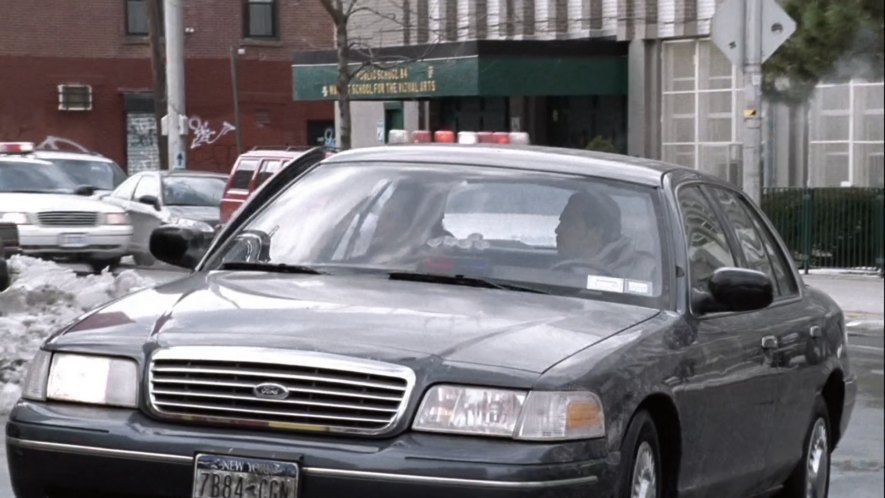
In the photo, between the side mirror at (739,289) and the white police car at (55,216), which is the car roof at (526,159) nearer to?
the side mirror at (739,289)

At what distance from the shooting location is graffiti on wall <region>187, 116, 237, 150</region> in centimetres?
4862

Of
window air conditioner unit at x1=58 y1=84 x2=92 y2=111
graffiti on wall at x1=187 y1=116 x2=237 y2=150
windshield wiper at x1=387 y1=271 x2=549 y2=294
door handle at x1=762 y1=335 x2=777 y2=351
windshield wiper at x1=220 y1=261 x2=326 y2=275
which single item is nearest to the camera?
windshield wiper at x1=387 y1=271 x2=549 y2=294

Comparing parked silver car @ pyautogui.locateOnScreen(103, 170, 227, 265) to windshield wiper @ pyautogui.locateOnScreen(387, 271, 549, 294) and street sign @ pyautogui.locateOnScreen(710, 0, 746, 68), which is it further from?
windshield wiper @ pyautogui.locateOnScreen(387, 271, 549, 294)

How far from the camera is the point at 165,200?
27.7 m

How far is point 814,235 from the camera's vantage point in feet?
83.3

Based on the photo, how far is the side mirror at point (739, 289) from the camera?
6258mm

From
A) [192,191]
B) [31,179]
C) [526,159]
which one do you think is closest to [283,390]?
Answer: [526,159]

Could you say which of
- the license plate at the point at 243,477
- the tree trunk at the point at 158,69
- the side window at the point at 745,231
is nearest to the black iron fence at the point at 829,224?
the tree trunk at the point at 158,69

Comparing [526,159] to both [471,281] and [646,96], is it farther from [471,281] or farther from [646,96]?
[646,96]

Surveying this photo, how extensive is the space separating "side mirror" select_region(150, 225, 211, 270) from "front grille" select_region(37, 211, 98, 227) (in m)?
16.5

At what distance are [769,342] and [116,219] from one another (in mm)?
18017

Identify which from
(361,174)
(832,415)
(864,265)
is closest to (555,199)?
(361,174)

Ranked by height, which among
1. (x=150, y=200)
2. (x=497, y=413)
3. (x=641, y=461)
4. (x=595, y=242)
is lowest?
(x=150, y=200)

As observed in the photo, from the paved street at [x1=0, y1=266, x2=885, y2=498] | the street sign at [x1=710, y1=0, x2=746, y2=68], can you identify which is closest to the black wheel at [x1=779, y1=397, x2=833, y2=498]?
the paved street at [x1=0, y1=266, x2=885, y2=498]
